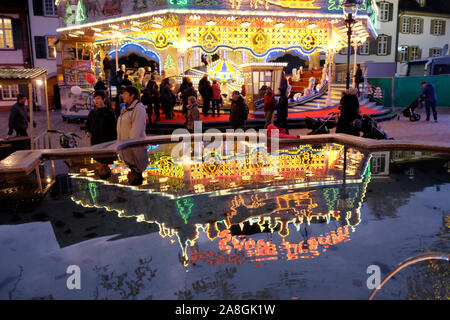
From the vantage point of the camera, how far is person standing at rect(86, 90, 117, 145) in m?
7.05

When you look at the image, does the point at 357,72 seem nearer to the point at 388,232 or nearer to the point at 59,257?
the point at 388,232

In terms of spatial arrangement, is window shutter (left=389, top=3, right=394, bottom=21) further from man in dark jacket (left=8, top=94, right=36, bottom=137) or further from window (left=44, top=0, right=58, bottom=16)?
man in dark jacket (left=8, top=94, right=36, bottom=137)

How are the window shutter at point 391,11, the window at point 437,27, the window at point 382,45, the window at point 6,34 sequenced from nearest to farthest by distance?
the window at point 6,34
the window shutter at point 391,11
the window at point 382,45
the window at point 437,27

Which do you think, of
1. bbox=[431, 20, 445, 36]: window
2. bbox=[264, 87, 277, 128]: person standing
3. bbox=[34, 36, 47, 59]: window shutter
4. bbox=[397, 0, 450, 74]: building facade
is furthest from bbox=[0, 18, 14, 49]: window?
bbox=[431, 20, 445, 36]: window

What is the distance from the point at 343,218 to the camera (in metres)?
3.92

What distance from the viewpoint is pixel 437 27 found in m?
35.2

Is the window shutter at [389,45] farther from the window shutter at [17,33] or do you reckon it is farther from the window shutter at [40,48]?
the window shutter at [17,33]

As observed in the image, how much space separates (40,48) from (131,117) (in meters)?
26.9

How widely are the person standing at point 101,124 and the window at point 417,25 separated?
3462 cm

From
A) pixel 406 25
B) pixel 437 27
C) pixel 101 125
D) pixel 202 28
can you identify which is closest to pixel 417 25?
pixel 406 25

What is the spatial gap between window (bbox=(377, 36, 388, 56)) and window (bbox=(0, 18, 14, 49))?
2968 centimetres

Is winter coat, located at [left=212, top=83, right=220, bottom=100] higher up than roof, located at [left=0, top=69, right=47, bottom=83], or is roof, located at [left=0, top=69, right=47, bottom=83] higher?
roof, located at [left=0, top=69, right=47, bottom=83]

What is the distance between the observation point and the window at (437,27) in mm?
34938

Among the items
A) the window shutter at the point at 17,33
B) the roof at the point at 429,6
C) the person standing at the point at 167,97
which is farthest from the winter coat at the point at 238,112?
the roof at the point at 429,6
